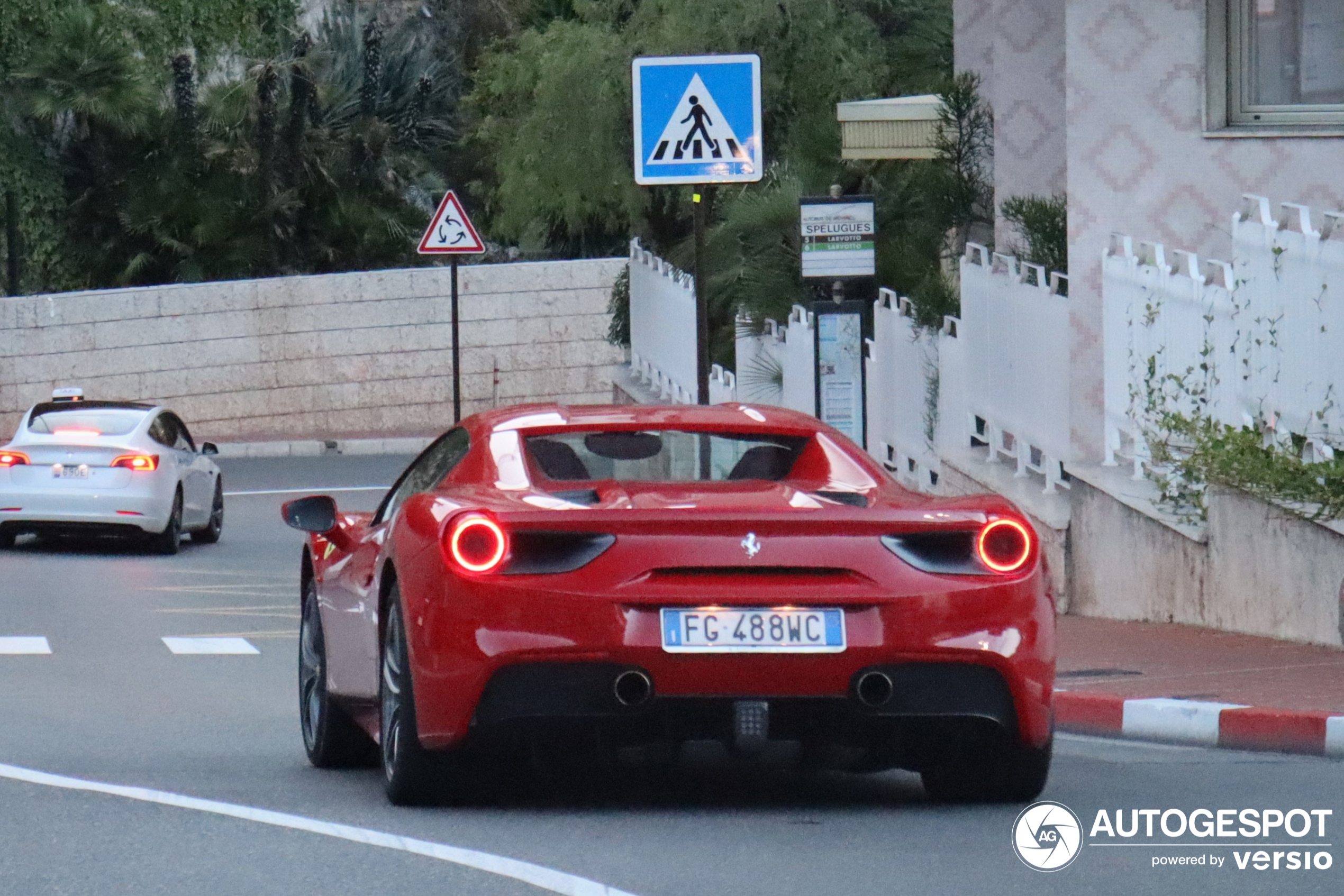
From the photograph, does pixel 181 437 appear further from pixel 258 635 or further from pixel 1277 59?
pixel 1277 59

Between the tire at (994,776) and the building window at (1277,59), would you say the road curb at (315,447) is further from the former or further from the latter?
the tire at (994,776)

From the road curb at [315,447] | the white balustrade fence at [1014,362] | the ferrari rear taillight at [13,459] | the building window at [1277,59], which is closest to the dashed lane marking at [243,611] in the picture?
the white balustrade fence at [1014,362]

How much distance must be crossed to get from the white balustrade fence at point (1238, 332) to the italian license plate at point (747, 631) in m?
5.22

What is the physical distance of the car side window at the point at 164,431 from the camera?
21.1m

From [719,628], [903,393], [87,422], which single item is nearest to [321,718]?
[719,628]

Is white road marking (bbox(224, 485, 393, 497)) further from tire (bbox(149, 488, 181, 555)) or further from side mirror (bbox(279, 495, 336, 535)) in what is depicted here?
side mirror (bbox(279, 495, 336, 535))

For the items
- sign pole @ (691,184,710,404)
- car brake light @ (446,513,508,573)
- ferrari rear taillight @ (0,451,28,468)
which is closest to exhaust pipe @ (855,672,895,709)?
car brake light @ (446,513,508,573)

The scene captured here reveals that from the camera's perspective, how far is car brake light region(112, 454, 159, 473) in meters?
20.4

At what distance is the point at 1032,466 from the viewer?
602 inches

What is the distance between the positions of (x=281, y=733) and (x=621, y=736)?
10.4 ft

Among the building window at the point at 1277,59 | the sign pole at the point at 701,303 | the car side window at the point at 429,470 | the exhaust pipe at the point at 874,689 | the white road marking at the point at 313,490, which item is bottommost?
the white road marking at the point at 313,490

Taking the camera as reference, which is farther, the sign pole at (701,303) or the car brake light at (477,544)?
the sign pole at (701,303)

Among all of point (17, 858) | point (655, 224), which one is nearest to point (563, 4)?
point (655, 224)

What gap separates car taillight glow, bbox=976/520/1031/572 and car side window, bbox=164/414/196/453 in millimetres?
15138
